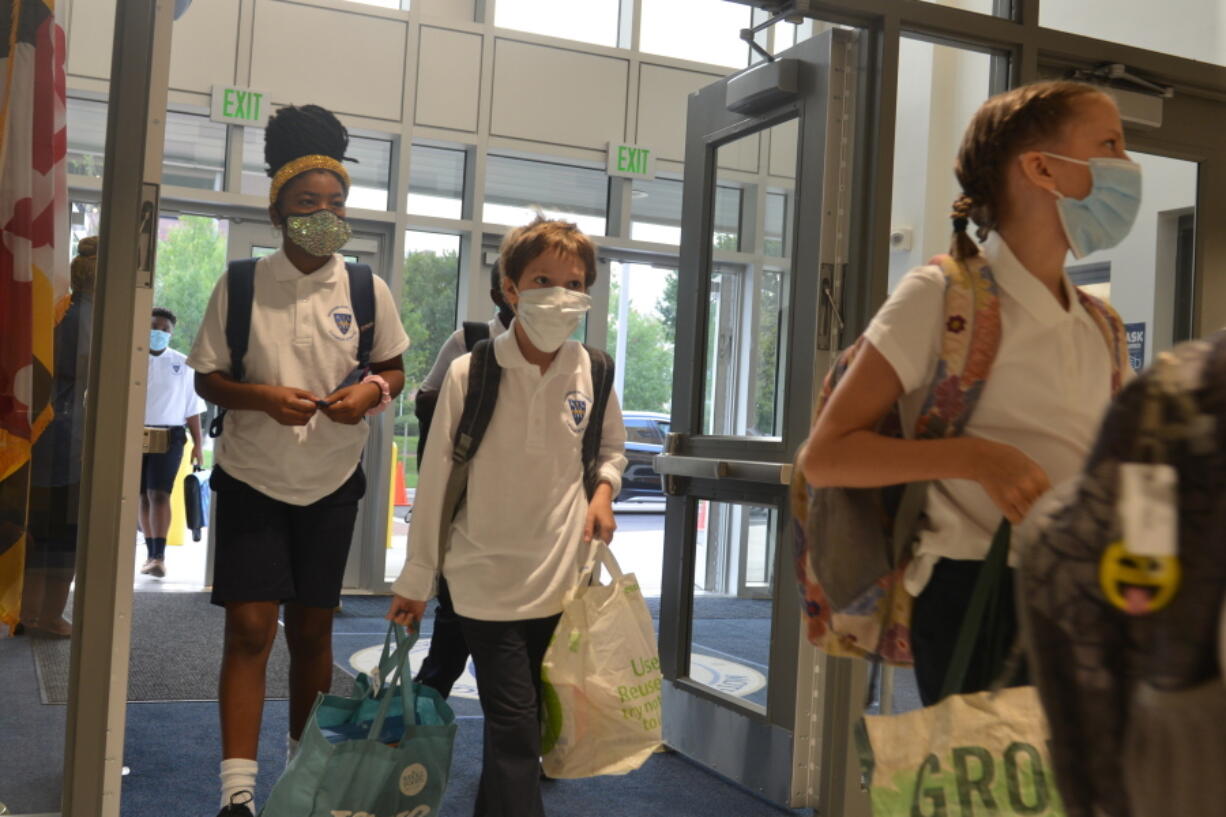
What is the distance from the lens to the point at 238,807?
2.64m

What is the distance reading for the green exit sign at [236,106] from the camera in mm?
7188

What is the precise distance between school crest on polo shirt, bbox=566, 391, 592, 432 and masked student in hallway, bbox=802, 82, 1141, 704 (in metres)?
1.23

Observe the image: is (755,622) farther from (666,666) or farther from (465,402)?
(465,402)

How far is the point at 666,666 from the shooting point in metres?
4.06

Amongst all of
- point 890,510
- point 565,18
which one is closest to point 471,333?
point 890,510

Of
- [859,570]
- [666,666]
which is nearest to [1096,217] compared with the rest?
[859,570]

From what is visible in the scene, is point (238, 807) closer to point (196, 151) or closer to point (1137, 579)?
point (1137, 579)

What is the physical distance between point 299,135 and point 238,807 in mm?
1518

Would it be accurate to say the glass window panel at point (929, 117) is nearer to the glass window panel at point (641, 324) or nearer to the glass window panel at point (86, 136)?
the glass window panel at point (86, 136)

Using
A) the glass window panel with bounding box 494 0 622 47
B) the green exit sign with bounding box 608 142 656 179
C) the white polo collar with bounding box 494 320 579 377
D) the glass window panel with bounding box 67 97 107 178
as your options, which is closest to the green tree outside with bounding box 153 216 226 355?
the glass window panel with bounding box 494 0 622 47

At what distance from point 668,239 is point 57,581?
6.24 m

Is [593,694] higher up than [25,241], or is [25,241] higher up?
[25,241]

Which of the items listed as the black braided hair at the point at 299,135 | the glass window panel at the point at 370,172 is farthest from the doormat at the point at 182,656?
the glass window panel at the point at 370,172

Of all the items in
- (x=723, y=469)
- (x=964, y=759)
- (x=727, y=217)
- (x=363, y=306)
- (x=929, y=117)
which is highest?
(x=929, y=117)
